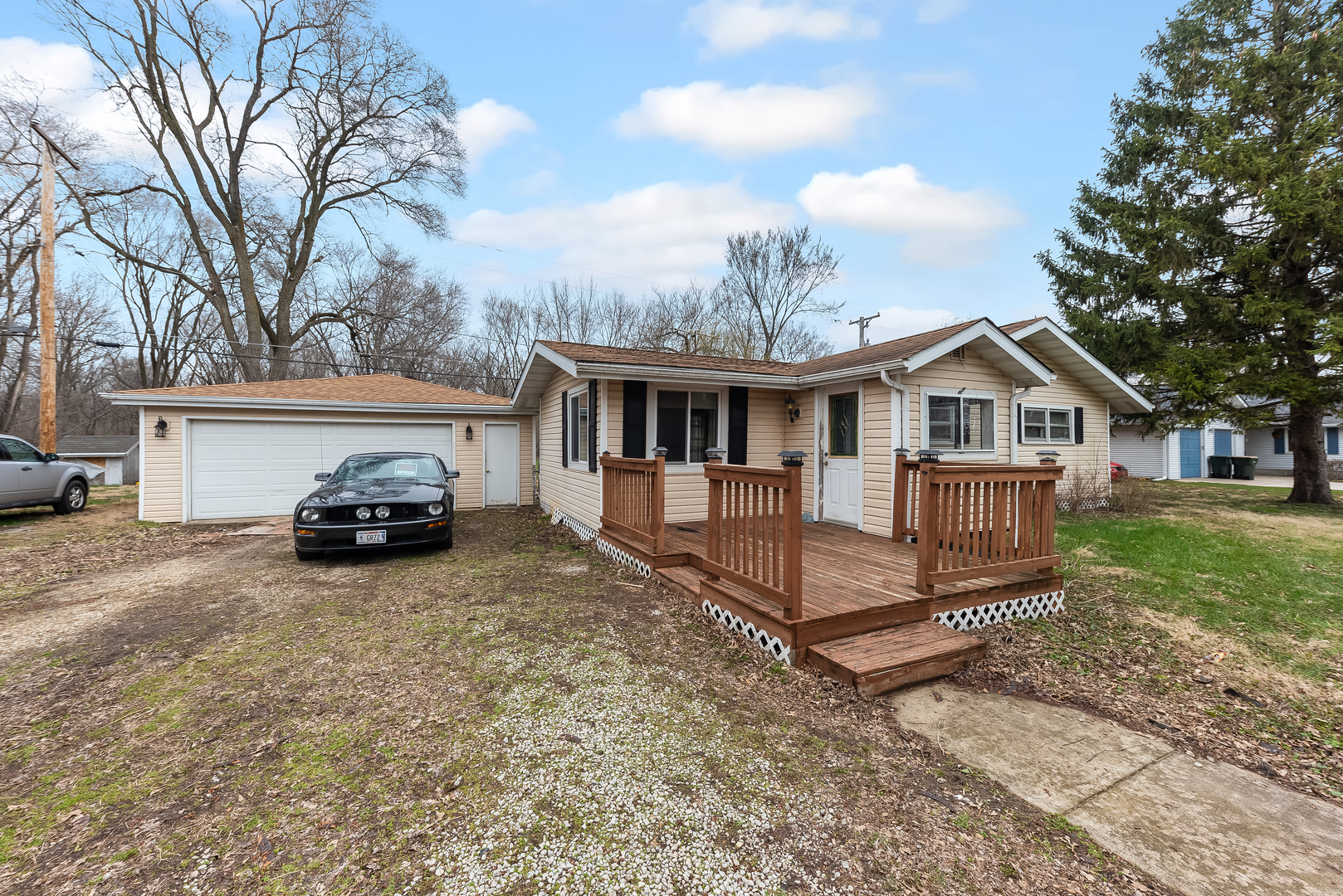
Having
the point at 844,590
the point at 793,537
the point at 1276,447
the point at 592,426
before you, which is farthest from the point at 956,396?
the point at 1276,447

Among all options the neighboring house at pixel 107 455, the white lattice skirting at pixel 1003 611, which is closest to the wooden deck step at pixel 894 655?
the white lattice skirting at pixel 1003 611

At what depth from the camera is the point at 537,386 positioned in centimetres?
1030

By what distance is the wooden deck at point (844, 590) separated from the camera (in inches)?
142

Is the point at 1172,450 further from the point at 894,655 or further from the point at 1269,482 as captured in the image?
the point at 894,655

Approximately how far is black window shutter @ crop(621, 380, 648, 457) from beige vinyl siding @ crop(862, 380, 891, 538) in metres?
3.08

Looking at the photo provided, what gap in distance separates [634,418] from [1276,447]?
30.6 m

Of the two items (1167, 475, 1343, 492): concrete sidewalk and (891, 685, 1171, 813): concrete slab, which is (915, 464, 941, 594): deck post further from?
(1167, 475, 1343, 492): concrete sidewalk

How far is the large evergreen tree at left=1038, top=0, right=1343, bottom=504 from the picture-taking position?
9.38m

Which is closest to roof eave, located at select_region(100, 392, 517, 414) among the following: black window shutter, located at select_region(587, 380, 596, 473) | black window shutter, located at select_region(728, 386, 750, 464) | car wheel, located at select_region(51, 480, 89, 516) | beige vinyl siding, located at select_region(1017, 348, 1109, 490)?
car wheel, located at select_region(51, 480, 89, 516)

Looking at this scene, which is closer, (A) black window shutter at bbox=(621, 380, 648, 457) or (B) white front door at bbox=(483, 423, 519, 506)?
(A) black window shutter at bbox=(621, 380, 648, 457)

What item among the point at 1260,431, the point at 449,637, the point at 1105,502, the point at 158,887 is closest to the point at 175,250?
the point at 449,637

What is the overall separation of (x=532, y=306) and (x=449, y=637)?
2217 centimetres

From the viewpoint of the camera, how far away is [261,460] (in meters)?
10.0

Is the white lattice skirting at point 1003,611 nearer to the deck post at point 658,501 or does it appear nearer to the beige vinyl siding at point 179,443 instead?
the deck post at point 658,501
